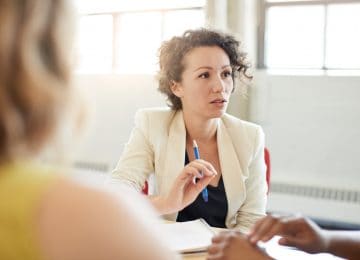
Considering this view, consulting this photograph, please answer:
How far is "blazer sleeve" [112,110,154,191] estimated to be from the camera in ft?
7.47

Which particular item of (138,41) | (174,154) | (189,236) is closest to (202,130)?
(174,154)

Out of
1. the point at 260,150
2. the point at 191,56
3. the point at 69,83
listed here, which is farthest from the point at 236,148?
the point at 69,83

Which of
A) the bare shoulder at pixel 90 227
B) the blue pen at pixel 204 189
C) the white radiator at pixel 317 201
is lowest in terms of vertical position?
the white radiator at pixel 317 201

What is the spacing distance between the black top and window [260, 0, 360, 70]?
214cm

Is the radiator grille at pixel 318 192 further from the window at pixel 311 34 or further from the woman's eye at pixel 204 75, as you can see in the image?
the woman's eye at pixel 204 75

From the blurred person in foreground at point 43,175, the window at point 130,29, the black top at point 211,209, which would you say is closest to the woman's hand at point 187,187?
the black top at point 211,209

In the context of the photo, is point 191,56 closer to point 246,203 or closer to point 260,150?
point 260,150

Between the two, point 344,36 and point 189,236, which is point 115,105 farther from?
point 189,236

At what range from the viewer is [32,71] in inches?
23.0

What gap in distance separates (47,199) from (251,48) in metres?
3.76

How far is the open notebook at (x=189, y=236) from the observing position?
1.57 metres

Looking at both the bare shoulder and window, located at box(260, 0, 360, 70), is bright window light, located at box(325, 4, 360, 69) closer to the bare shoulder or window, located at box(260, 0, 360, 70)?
window, located at box(260, 0, 360, 70)

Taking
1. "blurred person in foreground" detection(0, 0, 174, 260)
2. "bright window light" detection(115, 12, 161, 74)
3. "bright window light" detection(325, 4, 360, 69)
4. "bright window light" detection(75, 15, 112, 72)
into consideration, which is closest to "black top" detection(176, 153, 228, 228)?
"blurred person in foreground" detection(0, 0, 174, 260)

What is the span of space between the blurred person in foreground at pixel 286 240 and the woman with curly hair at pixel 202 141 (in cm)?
59
